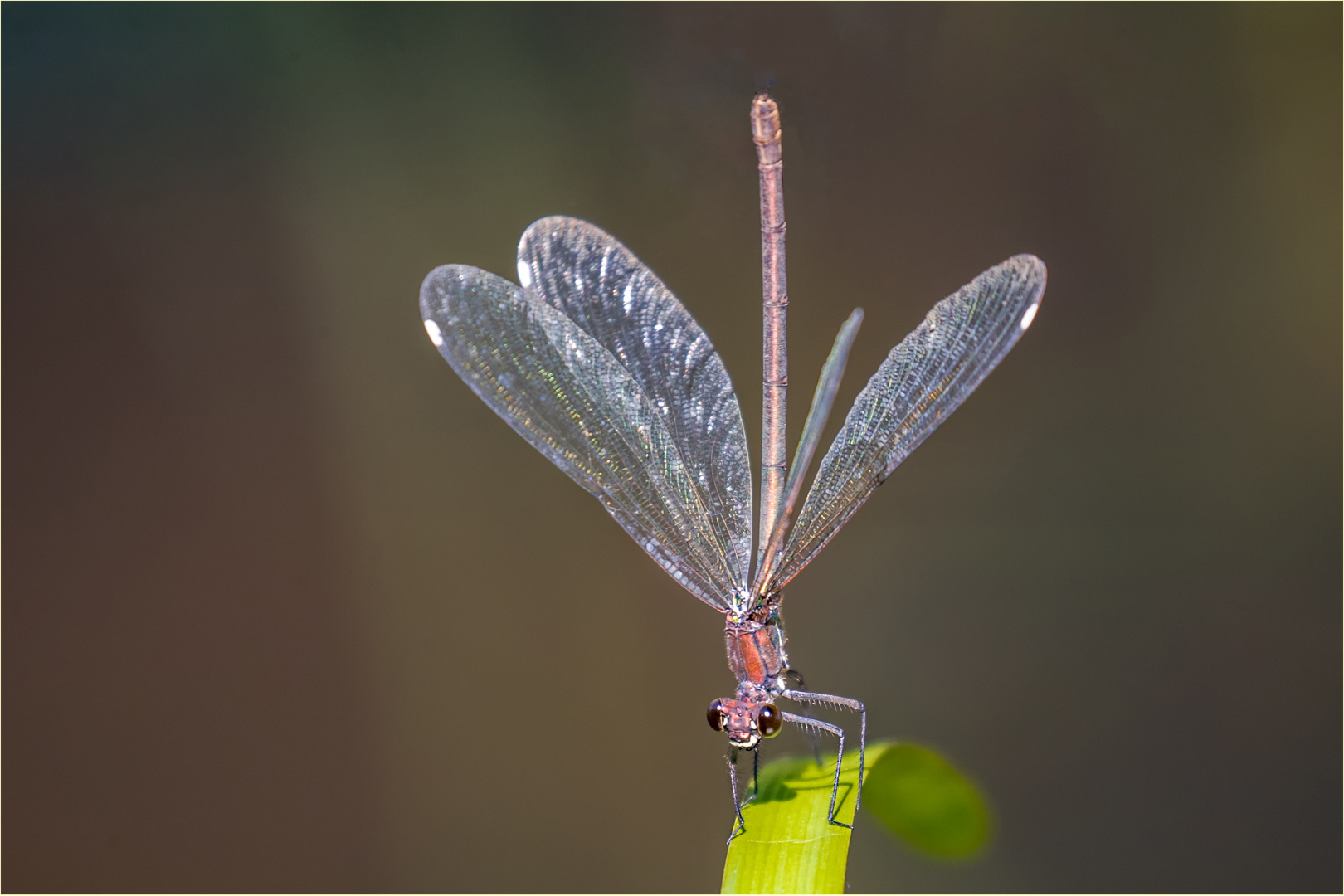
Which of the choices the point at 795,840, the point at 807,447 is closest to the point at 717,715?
the point at 795,840

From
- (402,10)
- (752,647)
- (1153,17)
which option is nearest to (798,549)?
(752,647)

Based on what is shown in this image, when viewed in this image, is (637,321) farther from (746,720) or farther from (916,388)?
(746,720)

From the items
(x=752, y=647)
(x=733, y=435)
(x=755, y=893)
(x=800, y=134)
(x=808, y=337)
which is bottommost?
(x=755, y=893)

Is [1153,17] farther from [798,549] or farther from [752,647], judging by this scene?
[752,647]

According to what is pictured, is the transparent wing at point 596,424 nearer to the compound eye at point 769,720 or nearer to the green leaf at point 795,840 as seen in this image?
the compound eye at point 769,720

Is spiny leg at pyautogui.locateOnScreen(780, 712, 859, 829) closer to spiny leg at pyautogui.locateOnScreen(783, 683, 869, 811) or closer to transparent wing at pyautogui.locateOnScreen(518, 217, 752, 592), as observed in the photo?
spiny leg at pyautogui.locateOnScreen(783, 683, 869, 811)

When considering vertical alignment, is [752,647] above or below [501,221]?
below

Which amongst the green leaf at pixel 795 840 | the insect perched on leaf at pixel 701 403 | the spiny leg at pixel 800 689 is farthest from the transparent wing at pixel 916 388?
the green leaf at pixel 795 840
